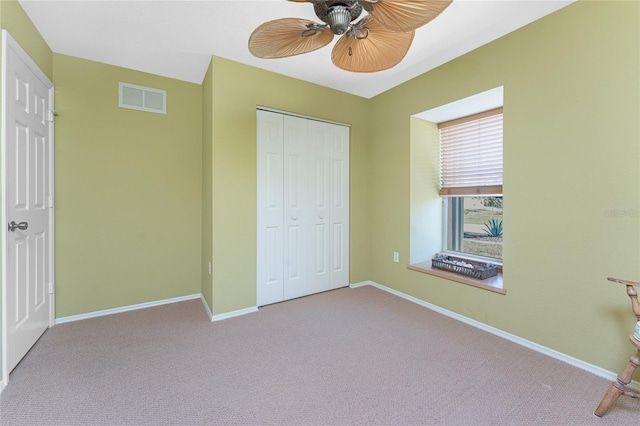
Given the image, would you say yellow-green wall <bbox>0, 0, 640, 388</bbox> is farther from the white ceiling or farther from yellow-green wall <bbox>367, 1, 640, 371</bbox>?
the white ceiling

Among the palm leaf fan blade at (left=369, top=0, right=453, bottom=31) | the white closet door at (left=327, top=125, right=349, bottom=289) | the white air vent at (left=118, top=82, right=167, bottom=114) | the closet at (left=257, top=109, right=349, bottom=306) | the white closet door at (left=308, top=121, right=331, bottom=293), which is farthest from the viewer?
the white closet door at (left=327, top=125, right=349, bottom=289)

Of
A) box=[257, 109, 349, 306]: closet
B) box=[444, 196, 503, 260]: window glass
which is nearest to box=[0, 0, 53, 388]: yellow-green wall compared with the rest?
box=[257, 109, 349, 306]: closet

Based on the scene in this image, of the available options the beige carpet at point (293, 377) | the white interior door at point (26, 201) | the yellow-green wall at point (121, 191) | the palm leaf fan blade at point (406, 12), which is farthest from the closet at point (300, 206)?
the palm leaf fan blade at point (406, 12)

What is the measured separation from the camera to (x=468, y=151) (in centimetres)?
294

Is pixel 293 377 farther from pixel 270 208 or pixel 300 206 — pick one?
pixel 300 206

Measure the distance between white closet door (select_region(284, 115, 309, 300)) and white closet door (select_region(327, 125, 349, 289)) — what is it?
37 cm

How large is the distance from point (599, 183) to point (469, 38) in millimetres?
1436

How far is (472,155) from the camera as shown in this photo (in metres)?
2.90

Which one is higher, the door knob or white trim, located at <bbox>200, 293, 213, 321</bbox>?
the door knob

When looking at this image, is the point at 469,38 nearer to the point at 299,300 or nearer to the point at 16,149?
the point at 299,300

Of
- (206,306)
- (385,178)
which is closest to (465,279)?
(385,178)

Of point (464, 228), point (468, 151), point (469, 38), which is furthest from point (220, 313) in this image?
point (469, 38)

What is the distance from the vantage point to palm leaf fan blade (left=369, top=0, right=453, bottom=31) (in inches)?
41.8

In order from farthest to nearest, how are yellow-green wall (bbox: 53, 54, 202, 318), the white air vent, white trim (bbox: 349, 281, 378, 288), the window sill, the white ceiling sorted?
1. white trim (bbox: 349, 281, 378, 288)
2. the white air vent
3. yellow-green wall (bbox: 53, 54, 202, 318)
4. the window sill
5. the white ceiling
